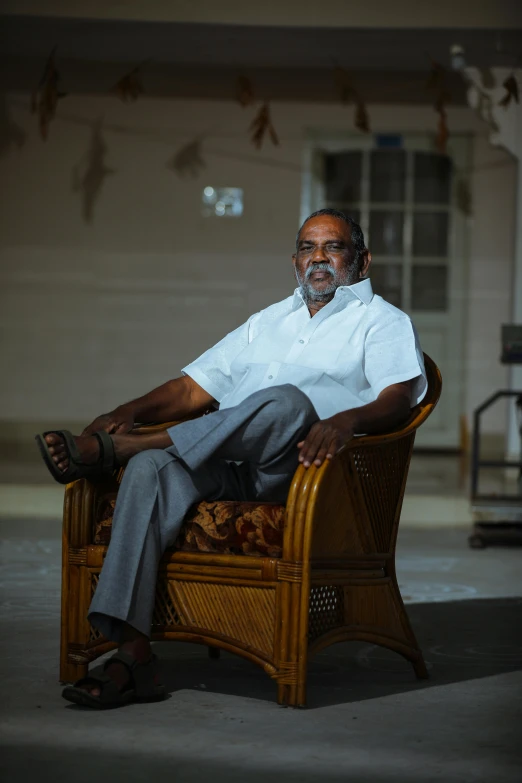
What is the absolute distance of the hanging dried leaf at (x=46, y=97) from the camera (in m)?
7.47

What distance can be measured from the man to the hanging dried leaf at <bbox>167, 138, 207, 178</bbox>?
5.08m

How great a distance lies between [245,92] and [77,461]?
19.3 feet

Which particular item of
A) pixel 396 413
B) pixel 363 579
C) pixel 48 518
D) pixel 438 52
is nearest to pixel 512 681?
pixel 363 579

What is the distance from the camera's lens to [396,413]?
8.25 feet

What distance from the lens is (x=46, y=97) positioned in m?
7.54

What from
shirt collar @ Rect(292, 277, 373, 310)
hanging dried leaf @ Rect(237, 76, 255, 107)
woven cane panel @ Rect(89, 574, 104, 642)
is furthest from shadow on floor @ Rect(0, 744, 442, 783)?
hanging dried leaf @ Rect(237, 76, 255, 107)

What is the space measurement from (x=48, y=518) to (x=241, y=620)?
10.5 ft

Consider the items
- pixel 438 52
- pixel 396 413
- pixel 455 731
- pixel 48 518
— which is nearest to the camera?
pixel 455 731

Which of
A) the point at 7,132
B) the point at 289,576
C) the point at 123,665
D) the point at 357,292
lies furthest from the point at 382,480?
the point at 7,132

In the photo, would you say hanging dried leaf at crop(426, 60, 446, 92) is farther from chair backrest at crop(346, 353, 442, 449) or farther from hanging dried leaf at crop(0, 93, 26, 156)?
chair backrest at crop(346, 353, 442, 449)

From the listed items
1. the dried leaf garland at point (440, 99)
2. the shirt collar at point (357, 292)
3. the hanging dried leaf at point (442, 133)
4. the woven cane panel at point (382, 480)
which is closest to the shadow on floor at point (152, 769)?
the woven cane panel at point (382, 480)

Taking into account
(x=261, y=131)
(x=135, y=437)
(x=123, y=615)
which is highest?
(x=261, y=131)

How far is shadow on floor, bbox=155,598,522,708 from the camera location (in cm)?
249

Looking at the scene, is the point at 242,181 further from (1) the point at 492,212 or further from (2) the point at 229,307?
(1) the point at 492,212
